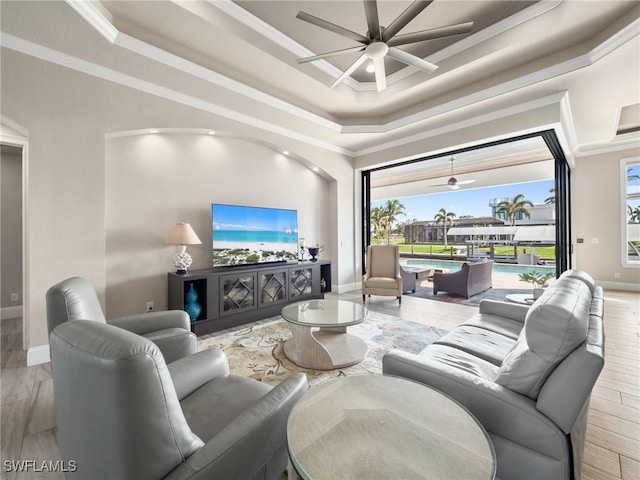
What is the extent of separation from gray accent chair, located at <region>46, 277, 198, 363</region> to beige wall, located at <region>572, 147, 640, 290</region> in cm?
779

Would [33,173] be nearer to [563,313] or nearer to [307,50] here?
[307,50]

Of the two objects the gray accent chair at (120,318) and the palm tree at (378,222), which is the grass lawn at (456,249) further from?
the gray accent chair at (120,318)

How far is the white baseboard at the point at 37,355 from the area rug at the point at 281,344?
1.37 metres

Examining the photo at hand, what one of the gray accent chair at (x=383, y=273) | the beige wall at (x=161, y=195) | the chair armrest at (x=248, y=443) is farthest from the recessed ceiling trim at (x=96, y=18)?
the gray accent chair at (x=383, y=273)

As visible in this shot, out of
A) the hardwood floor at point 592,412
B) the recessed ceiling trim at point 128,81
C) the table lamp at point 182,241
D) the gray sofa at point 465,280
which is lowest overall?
the hardwood floor at point 592,412

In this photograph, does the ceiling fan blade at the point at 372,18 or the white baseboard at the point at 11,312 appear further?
the white baseboard at the point at 11,312

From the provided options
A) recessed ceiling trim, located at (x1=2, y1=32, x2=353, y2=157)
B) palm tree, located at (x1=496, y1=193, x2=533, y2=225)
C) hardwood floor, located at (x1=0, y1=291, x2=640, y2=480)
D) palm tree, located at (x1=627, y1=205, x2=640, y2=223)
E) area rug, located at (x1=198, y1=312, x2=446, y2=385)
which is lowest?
hardwood floor, located at (x1=0, y1=291, x2=640, y2=480)

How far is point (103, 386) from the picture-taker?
697mm

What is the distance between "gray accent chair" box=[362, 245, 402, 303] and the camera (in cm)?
464

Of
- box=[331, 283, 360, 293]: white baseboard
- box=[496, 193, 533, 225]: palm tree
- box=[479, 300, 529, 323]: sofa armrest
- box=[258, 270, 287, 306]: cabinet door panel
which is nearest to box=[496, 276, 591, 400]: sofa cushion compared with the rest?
box=[479, 300, 529, 323]: sofa armrest

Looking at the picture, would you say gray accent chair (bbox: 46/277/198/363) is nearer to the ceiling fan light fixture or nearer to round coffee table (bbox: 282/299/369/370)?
round coffee table (bbox: 282/299/369/370)

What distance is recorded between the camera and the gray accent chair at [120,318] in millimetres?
1296

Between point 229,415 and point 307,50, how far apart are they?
3723 millimetres

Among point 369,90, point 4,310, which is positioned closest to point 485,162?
point 369,90
